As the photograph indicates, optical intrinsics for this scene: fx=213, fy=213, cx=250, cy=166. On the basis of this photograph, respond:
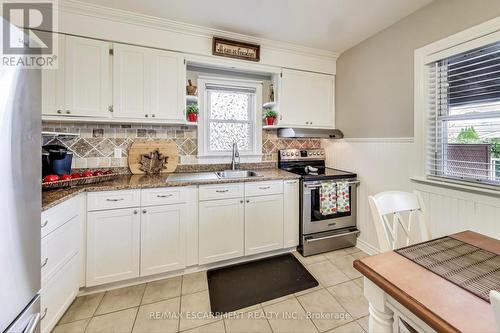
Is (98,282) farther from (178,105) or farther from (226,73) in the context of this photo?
Result: (226,73)

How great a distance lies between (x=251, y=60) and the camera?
2.53 m

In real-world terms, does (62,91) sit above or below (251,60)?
below

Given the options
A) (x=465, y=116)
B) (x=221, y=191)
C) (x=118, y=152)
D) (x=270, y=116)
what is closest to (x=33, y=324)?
(x=221, y=191)

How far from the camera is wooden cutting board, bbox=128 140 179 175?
2.41 meters

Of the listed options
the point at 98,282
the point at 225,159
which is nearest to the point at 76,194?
the point at 98,282

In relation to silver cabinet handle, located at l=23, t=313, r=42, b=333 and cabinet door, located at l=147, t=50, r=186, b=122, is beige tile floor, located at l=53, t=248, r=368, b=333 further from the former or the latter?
cabinet door, located at l=147, t=50, r=186, b=122

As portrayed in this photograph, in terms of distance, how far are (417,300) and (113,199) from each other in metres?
2.07

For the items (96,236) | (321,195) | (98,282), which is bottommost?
(98,282)

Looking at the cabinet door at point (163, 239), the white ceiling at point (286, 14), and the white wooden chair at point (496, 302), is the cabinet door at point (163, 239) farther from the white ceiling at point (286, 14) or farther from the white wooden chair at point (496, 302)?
the white wooden chair at point (496, 302)

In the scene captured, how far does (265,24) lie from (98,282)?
9.58ft

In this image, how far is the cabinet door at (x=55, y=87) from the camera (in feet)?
6.28

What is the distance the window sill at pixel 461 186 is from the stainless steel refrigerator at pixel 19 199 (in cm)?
272

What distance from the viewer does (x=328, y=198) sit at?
2516 millimetres

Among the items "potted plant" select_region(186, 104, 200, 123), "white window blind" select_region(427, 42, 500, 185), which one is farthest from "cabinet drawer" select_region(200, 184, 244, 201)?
"white window blind" select_region(427, 42, 500, 185)
